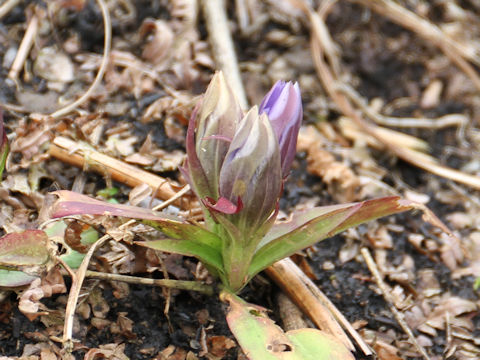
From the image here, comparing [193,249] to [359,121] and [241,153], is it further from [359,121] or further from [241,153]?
[359,121]

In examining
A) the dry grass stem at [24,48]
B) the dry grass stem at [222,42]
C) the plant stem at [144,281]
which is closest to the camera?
the plant stem at [144,281]

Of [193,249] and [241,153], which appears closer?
[241,153]

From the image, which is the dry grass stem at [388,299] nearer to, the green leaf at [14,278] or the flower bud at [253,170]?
the flower bud at [253,170]

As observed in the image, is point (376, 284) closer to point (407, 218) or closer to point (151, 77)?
point (407, 218)

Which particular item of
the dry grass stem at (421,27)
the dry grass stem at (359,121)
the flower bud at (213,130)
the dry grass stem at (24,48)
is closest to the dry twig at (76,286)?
the flower bud at (213,130)

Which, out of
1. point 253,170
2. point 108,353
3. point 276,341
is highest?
point 253,170

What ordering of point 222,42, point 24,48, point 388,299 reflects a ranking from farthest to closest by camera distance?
1. point 222,42
2. point 24,48
3. point 388,299

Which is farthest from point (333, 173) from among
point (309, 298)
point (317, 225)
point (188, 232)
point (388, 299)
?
point (188, 232)
